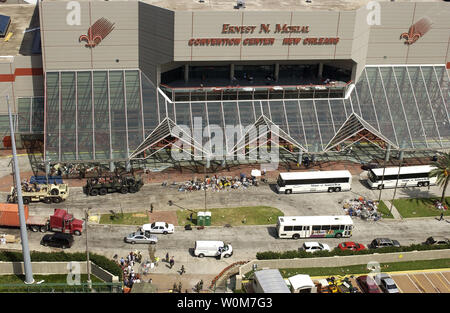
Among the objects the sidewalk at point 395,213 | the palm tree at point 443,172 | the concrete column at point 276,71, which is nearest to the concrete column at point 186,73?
the concrete column at point 276,71

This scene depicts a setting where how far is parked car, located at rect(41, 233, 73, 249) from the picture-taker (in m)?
59.3

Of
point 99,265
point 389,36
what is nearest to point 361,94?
point 389,36

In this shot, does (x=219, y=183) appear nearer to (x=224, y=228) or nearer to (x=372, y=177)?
(x=224, y=228)

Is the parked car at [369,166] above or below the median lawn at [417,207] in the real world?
above

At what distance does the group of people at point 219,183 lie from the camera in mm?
72688

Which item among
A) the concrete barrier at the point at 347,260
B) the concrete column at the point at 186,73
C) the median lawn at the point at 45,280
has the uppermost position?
the concrete column at the point at 186,73

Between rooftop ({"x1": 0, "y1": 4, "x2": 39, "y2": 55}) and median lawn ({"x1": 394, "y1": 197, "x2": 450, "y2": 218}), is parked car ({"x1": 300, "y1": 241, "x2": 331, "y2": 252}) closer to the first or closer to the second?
median lawn ({"x1": 394, "y1": 197, "x2": 450, "y2": 218})

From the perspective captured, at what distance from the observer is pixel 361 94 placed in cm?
8194

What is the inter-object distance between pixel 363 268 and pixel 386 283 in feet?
14.5

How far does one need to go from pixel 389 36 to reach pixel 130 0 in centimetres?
A: 4008

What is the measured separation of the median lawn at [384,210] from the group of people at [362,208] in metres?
0.56

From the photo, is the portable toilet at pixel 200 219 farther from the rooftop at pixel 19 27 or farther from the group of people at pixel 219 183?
the rooftop at pixel 19 27

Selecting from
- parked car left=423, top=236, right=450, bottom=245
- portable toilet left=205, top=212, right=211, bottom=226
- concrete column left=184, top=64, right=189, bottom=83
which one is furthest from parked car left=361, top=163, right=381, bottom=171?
concrete column left=184, top=64, right=189, bottom=83

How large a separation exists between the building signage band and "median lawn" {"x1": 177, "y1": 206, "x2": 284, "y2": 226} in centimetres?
2409
